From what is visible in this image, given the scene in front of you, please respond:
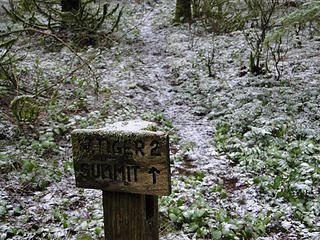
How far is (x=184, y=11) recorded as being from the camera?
1405 centimetres

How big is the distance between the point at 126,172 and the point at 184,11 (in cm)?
1383

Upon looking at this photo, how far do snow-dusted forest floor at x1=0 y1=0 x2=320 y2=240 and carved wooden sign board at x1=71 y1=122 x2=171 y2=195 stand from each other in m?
1.51

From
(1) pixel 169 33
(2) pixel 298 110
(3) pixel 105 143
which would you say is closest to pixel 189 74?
(2) pixel 298 110

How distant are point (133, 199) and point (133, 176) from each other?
0.59 feet

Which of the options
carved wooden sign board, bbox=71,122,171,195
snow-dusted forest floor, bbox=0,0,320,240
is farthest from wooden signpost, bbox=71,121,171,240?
snow-dusted forest floor, bbox=0,0,320,240

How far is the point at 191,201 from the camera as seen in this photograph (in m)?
3.71

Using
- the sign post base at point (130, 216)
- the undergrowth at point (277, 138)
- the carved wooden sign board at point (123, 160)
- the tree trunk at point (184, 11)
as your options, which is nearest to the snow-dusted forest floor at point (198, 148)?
the undergrowth at point (277, 138)

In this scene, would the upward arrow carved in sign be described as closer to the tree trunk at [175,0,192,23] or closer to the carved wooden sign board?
the carved wooden sign board

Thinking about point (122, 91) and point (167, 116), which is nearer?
point (167, 116)

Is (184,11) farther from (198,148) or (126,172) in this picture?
(126,172)

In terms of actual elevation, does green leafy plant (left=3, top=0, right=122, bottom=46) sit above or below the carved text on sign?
above

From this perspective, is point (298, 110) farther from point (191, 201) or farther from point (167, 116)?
point (191, 201)

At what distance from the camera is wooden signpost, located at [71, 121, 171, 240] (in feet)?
5.29

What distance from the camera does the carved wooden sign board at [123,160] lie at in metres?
1.60
